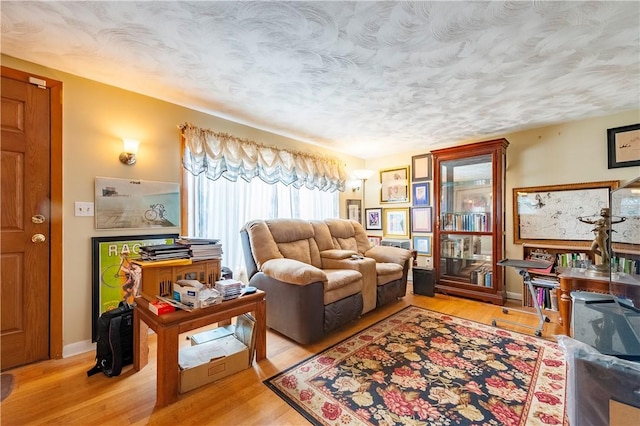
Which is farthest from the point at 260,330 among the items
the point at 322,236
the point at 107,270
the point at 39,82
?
the point at 39,82

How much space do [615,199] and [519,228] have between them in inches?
49.0

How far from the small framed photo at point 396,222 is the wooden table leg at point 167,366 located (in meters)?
3.55

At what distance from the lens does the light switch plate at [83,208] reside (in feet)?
6.72

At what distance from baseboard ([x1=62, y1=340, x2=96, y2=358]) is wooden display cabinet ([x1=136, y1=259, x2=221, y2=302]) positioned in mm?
909

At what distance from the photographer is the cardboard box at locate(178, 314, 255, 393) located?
161 centimetres

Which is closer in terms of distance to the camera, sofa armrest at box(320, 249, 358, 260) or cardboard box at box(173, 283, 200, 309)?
cardboard box at box(173, 283, 200, 309)

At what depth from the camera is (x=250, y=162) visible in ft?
9.99

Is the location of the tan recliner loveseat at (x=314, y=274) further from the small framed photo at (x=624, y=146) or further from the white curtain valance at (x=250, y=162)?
the small framed photo at (x=624, y=146)

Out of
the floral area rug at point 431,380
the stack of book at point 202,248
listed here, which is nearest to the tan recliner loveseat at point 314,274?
the floral area rug at point 431,380

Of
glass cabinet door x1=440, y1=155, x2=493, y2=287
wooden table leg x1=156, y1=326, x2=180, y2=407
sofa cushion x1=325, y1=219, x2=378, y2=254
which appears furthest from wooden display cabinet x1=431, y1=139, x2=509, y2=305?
wooden table leg x1=156, y1=326, x2=180, y2=407

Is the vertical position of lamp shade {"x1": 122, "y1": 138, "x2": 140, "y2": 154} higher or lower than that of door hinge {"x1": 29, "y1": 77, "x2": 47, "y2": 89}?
lower

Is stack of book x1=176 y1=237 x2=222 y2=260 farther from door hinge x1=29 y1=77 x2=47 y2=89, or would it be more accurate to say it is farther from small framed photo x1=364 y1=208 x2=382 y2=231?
small framed photo x1=364 y1=208 x2=382 y2=231

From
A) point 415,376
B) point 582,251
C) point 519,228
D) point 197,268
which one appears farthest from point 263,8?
point 582,251

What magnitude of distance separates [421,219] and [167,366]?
11.9ft
